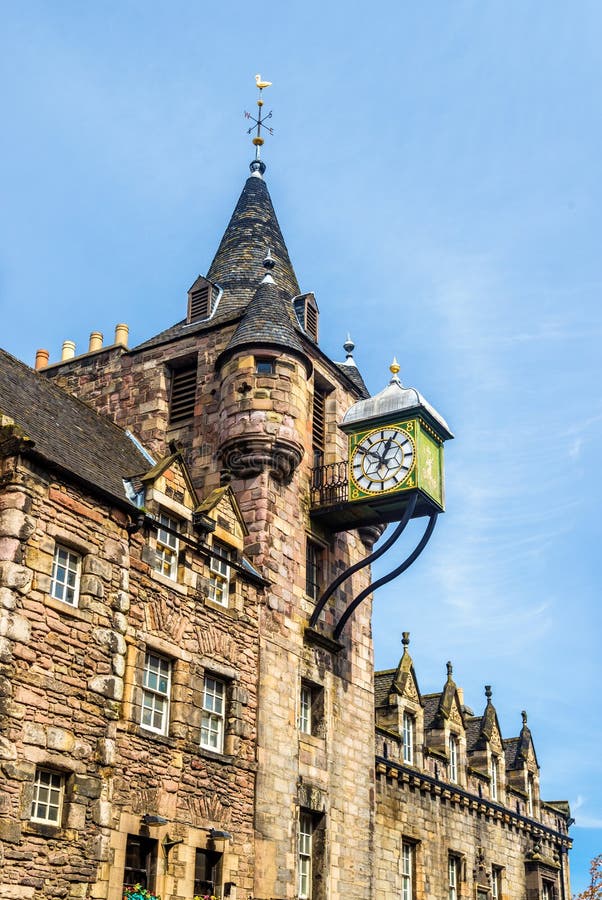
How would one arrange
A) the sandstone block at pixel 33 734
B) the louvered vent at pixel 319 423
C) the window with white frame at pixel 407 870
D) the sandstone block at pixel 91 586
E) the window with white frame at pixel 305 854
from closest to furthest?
the sandstone block at pixel 33 734 → the sandstone block at pixel 91 586 → the window with white frame at pixel 305 854 → the louvered vent at pixel 319 423 → the window with white frame at pixel 407 870

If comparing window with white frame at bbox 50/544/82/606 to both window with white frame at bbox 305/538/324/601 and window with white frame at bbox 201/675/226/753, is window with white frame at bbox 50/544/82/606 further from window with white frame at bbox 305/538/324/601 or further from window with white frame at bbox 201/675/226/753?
window with white frame at bbox 305/538/324/601

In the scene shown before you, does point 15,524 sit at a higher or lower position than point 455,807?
higher

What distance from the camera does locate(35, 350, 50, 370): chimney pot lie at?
1191 inches

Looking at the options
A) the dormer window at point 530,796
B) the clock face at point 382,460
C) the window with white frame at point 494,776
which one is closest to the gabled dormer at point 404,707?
the window with white frame at point 494,776

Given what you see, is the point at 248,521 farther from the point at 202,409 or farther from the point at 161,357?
the point at 161,357

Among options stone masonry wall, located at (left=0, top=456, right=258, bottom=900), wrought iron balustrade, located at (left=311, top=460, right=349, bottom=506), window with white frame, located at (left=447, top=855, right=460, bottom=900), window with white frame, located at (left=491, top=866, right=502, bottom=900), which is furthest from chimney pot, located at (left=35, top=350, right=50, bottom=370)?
window with white frame, located at (left=491, top=866, right=502, bottom=900)

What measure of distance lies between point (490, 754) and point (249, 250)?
16.7 meters

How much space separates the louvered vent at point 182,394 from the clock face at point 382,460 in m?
4.12

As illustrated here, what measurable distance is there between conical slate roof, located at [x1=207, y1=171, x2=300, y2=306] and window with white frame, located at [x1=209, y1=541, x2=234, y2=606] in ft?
27.4

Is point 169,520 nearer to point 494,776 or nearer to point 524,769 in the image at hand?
point 494,776

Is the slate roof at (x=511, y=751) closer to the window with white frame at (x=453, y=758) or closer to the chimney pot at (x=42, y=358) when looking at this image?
the window with white frame at (x=453, y=758)

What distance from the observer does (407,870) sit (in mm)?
28875

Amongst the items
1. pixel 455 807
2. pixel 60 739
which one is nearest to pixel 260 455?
pixel 60 739

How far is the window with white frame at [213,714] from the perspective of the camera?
847 inches
